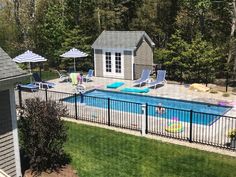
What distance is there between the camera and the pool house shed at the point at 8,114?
29.9 feet

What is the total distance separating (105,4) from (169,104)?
1762 cm

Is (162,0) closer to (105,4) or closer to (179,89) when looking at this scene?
(105,4)

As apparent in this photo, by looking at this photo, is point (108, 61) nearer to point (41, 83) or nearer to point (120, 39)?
point (120, 39)

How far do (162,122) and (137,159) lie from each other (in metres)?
3.91

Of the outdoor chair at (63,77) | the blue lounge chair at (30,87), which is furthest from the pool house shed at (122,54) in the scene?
the blue lounge chair at (30,87)

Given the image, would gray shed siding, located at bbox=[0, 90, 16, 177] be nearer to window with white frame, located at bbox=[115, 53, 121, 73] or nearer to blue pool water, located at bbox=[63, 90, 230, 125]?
blue pool water, located at bbox=[63, 90, 230, 125]

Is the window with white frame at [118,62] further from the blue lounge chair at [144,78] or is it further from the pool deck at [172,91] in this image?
the blue lounge chair at [144,78]

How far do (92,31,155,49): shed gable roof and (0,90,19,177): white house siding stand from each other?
54.7ft

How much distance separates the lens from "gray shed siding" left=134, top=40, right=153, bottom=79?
25891 millimetres

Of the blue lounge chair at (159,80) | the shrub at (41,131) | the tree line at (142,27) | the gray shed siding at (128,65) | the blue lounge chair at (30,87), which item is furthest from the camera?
the gray shed siding at (128,65)

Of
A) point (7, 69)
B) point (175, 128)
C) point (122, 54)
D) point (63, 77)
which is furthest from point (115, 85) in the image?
point (7, 69)

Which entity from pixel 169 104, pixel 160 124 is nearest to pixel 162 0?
pixel 169 104

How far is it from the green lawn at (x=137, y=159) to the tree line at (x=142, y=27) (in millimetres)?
12323

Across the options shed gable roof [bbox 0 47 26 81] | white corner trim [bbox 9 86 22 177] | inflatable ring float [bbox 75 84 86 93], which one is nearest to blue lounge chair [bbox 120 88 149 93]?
inflatable ring float [bbox 75 84 86 93]
